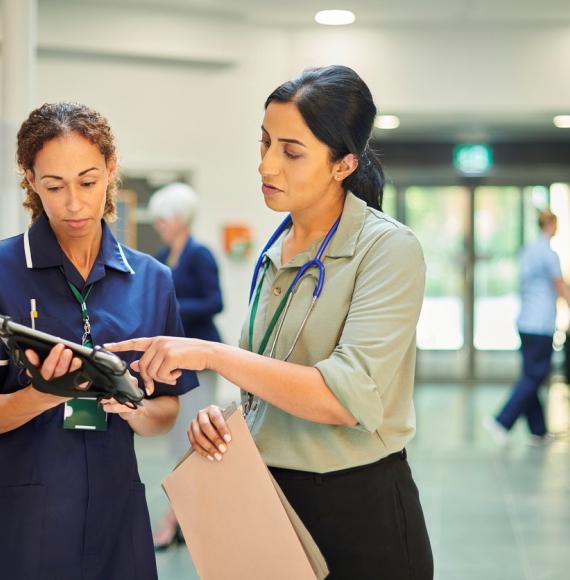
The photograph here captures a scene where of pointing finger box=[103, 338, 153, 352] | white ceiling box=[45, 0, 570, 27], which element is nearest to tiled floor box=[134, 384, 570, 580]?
pointing finger box=[103, 338, 153, 352]

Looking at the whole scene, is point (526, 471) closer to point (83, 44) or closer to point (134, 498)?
point (83, 44)

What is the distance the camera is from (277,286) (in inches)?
72.8

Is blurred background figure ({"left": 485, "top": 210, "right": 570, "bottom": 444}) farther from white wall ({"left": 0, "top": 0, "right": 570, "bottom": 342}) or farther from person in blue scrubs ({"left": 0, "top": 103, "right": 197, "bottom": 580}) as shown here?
person in blue scrubs ({"left": 0, "top": 103, "right": 197, "bottom": 580})

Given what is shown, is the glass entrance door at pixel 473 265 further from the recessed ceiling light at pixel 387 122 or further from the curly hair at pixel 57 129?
the curly hair at pixel 57 129

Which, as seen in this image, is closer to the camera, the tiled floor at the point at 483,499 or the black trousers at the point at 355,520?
the black trousers at the point at 355,520

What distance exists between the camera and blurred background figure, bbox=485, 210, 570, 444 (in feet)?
26.6

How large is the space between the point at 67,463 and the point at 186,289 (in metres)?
3.43

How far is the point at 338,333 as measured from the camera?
1.73m

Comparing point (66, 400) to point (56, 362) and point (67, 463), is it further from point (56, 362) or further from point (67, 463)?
point (56, 362)

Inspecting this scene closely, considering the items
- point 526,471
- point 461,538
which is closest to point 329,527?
point 461,538

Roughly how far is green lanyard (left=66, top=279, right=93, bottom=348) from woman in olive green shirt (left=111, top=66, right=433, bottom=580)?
218mm

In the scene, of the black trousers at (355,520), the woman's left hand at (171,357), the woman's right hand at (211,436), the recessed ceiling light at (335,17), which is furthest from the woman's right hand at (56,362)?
the recessed ceiling light at (335,17)

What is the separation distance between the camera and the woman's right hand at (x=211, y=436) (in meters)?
1.67

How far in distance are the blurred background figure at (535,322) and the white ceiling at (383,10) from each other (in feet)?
5.99
